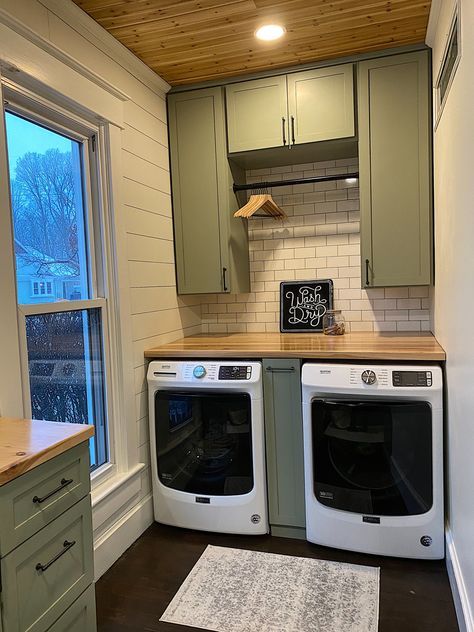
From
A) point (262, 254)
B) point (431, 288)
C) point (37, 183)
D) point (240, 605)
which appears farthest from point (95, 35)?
point (240, 605)

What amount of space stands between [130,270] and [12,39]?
3.74 feet

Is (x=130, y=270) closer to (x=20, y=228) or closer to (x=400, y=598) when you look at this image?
(x=20, y=228)

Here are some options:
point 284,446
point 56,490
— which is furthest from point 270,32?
point 56,490

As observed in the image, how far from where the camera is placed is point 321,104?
2762 millimetres

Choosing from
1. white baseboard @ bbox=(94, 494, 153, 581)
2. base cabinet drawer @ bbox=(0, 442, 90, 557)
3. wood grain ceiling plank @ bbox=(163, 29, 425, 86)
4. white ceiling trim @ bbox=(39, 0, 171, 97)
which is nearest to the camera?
base cabinet drawer @ bbox=(0, 442, 90, 557)

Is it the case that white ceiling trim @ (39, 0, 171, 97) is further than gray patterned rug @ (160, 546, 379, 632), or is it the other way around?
white ceiling trim @ (39, 0, 171, 97)

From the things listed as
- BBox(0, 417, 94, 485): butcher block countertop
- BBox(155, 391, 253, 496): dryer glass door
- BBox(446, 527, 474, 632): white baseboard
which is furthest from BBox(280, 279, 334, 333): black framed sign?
BBox(0, 417, 94, 485): butcher block countertop

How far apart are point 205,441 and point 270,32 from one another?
83.1 inches

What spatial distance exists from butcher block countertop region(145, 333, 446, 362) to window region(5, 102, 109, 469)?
460 millimetres

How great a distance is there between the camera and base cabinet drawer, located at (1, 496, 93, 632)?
124cm

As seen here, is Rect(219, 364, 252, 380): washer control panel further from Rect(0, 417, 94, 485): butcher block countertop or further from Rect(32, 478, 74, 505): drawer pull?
Rect(32, 478, 74, 505): drawer pull

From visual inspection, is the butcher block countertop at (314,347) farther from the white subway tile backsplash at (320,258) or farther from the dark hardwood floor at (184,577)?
the dark hardwood floor at (184,577)

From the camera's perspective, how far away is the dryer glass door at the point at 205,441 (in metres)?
2.55

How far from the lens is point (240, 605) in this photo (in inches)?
80.2
